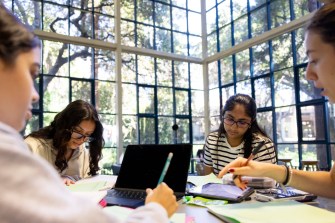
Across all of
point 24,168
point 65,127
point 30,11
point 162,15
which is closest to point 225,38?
point 162,15

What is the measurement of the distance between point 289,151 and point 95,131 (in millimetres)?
4409

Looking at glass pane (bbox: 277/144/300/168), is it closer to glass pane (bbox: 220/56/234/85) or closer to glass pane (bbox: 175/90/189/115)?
glass pane (bbox: 220/56/234/85)

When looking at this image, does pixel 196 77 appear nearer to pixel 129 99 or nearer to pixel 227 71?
pixel 227 71

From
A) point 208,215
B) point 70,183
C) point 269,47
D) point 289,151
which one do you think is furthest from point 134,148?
point 269,47

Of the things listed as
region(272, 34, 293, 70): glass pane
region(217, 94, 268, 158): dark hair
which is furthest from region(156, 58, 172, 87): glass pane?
region(217, 94, 268, 158): dark hair

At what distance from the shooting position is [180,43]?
707 centimetres

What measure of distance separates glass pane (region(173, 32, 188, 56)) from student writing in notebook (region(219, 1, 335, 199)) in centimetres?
596

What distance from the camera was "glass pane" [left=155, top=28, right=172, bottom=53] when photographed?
263 inches

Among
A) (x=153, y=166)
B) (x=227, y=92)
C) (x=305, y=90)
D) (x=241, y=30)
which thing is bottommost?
(x=153, y=166)

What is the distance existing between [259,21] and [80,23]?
12.2ft

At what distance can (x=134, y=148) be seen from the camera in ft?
4.68

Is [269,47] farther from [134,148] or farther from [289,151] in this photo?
[134,148]

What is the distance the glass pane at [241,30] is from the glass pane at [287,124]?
188 cm

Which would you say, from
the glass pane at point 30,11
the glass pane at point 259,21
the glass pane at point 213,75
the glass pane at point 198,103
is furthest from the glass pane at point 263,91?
the glass pane at point 30,11
